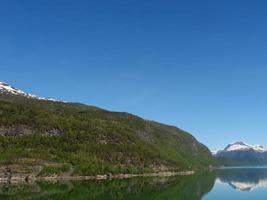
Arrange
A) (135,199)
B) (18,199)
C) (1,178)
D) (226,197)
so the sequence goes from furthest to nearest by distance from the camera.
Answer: (1,178), (226,197), (135,199), (18,199)

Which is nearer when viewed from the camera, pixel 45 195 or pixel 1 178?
pixel 45 195

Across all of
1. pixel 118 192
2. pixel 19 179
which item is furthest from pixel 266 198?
pixel 19 179

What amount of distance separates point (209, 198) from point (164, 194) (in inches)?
807

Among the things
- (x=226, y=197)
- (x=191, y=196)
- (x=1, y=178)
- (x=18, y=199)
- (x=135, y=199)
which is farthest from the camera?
(x=1, y=178)

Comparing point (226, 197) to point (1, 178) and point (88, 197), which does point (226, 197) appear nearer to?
point (88, 197)

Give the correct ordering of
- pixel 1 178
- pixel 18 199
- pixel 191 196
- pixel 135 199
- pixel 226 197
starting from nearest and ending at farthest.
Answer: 1. pixel 18 199
2. pixel 135 199
3. pixel 226 197
4. pixel 191 196
5. pixel 1 178

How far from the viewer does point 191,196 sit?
5664 inches

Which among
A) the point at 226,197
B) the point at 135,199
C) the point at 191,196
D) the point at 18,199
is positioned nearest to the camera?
the point at 18,199

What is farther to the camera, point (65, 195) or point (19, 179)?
point (19, 179)

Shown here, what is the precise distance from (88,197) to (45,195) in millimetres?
12244

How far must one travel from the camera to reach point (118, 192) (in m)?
145

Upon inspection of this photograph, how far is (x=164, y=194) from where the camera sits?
5812 inches

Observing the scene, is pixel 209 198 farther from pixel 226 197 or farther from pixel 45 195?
pixel 45 195

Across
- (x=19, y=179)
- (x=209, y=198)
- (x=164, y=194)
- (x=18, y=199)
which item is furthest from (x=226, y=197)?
(x=19, y=179)
